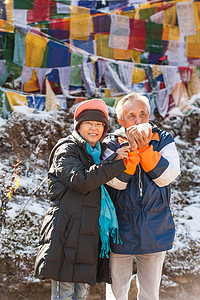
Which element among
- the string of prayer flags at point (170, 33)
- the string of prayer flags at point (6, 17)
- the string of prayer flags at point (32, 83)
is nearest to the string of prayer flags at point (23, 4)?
the string of prayer flags at point (6, 17)

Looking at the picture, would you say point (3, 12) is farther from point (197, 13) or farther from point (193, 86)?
point (197, 13)

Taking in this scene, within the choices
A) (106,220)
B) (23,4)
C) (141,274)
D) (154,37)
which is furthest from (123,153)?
(154,37)

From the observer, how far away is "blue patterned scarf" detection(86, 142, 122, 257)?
79.0 inches

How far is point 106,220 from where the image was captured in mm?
2002

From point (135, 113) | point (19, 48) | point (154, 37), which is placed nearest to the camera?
point (135, 113)

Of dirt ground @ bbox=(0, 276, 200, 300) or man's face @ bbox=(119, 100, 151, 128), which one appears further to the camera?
dirt ground @ bbox=(0, 276, 200, 300)

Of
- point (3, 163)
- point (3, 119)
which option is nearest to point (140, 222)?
point (3, 163)

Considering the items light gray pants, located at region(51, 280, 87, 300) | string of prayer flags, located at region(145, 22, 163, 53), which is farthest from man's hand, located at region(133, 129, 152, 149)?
string of prayer flags, located at region(145, 22, 163, 53)

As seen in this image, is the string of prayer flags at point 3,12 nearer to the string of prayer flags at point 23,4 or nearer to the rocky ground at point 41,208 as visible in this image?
the string of prayer flags at point 23,4

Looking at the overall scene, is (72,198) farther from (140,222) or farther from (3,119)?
(3,119)

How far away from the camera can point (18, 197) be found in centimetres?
441

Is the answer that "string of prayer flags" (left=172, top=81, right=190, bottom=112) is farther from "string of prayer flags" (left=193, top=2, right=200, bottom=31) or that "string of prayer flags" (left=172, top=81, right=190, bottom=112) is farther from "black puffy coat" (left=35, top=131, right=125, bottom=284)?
"black puffy coat" (left=35, top=131, right=125, bottom=284)

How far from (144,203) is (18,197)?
279cm

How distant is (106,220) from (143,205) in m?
0.26
